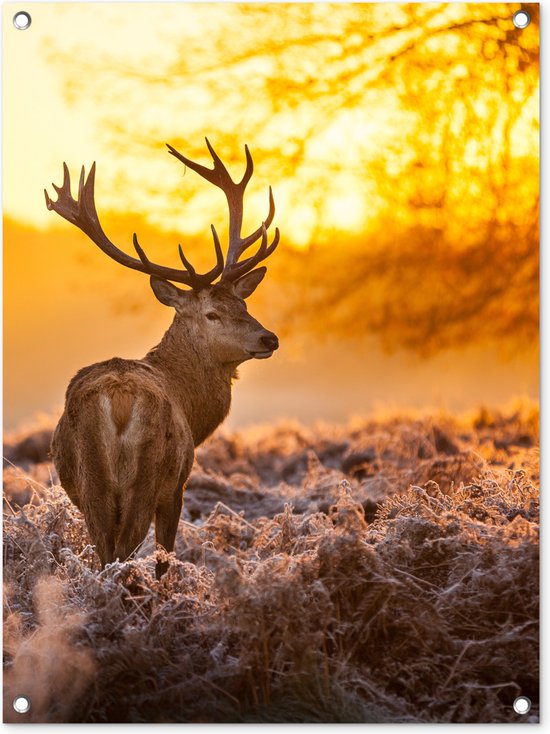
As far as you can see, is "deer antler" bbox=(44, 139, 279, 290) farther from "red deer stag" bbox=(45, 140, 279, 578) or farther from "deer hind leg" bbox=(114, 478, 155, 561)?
"deer hind leg" bbox=(114, 478, 155, 561)

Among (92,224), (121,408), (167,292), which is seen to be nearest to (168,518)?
(121,408)

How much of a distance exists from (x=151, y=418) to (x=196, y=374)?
117 centimetres

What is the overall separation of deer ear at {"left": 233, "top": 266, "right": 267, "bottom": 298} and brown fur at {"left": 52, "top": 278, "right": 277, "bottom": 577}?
180 millimetres

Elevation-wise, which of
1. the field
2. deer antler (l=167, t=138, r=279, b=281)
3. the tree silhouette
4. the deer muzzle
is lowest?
the field

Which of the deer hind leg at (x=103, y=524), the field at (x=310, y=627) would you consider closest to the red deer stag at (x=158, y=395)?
the deer hind leg at (x=103, y=524)

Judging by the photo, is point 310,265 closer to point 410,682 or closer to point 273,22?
point 273,22

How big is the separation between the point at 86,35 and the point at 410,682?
3658mm

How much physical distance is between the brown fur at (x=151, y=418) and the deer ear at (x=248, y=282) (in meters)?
0.18

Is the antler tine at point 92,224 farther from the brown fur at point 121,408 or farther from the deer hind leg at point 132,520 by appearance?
the deer hind leg at point 132,520

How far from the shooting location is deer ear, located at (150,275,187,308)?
7465 millimetres

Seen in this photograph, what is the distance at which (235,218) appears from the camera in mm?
8039

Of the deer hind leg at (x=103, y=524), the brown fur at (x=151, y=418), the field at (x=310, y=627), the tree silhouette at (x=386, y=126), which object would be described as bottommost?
the field at (x=310, y=627)

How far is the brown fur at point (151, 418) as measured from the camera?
6.22 meters

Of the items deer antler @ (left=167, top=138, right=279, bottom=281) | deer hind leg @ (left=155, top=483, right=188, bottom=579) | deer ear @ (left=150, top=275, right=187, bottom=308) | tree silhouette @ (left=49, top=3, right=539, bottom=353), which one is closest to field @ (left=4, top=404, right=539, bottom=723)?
deer hind leg @ (left=155, top=483, right=188, bottom=579)
